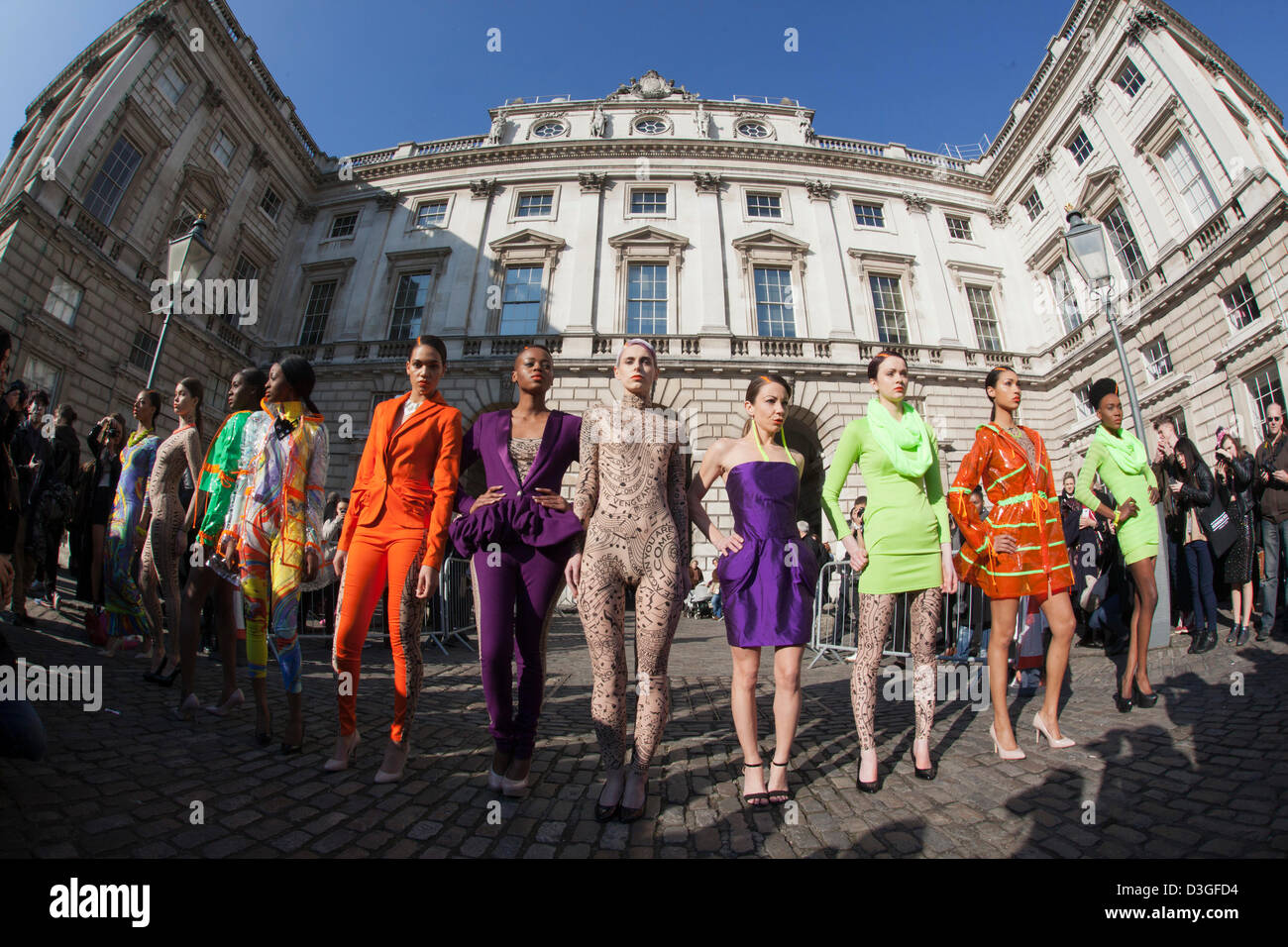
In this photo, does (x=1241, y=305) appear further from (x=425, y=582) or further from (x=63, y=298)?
(x=63, y=298)

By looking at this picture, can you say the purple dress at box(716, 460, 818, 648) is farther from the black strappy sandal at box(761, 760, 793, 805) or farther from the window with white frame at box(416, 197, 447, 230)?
the window with white frame at box(416, 197, 447, 230)

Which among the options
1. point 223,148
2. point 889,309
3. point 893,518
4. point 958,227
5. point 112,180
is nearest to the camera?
point 893,518

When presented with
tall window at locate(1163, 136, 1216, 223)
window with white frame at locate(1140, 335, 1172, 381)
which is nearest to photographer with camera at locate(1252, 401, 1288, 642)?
window with white frame at locate(1140, 335, 1172, 381)

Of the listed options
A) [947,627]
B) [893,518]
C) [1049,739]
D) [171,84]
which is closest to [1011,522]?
[893,518]

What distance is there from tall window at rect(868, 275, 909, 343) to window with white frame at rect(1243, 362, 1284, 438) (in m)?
8.53

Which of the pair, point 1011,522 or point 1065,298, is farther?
point 1065,298

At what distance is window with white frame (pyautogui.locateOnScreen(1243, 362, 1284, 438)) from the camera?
12.2m

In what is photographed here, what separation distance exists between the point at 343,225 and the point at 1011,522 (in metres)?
26.1

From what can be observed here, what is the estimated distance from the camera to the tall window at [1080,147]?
1827 cm

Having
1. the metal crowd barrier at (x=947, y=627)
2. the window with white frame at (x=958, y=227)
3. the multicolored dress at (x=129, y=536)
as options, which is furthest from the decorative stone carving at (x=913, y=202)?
the multicolored dress at (x=129, y=536)

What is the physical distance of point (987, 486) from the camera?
3.51 metres

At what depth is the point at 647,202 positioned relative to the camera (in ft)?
66.2

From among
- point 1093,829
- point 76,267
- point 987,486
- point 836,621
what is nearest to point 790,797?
point 1093,829

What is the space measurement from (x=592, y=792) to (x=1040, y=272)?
2475cm
